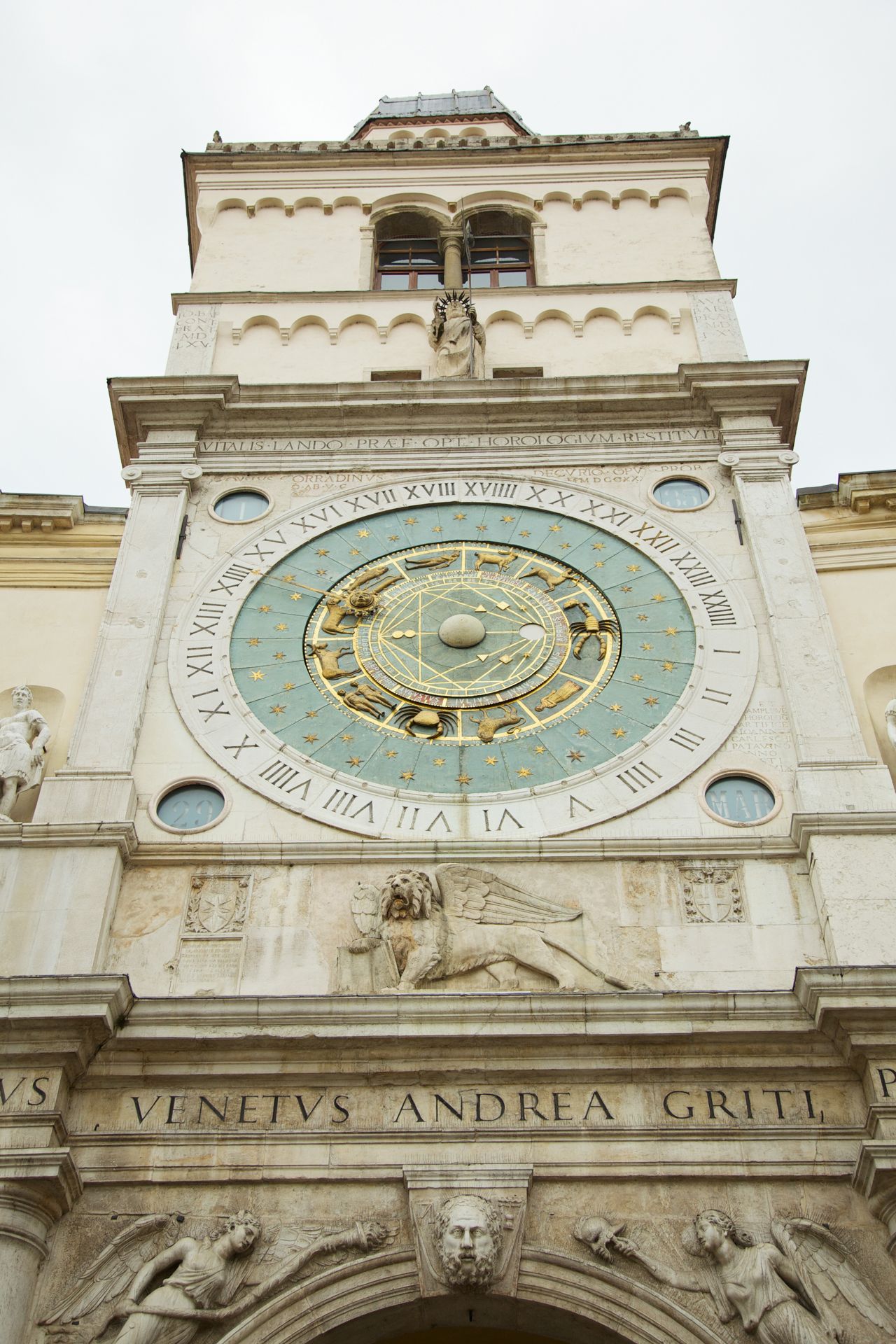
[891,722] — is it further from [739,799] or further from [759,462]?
[759,462]

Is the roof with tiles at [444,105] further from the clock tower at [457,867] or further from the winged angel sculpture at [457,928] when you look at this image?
the winged angel sculpture at [457,928]

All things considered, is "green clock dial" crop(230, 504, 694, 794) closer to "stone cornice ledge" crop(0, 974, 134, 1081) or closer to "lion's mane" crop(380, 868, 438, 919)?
"lion's mane" crop(380, 868, 438, 919)

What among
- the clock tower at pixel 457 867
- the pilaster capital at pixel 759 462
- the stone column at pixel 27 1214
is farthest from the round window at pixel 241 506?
the stone column at pixel 27 1214

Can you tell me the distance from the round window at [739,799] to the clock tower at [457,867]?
0.13 feet

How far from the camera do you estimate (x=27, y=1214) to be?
29.9 ft

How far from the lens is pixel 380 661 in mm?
13086

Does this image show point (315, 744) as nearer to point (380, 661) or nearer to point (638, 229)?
point (380, 661)

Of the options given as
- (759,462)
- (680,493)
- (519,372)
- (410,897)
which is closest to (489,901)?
(410,897)

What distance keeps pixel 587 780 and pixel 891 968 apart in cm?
283

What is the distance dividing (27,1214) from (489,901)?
3550 millimetres

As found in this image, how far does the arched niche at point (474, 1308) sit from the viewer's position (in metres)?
8.85

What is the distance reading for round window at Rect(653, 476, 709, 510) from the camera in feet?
47.2

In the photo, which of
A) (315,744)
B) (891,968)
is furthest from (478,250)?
(891,968)

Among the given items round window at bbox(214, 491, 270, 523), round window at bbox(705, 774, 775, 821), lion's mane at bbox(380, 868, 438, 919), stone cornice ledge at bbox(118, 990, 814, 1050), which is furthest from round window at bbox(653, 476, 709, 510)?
stone cornice ledge at bbox(118, 990, 814, 1050)
